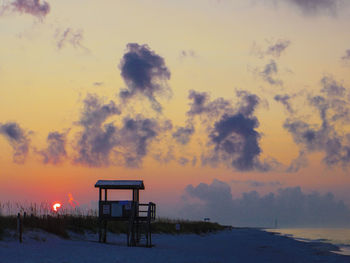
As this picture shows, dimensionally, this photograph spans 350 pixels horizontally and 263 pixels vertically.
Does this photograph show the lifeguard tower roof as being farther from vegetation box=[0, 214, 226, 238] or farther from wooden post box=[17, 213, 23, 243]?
wooden post box=[17, 213, 23, 243]

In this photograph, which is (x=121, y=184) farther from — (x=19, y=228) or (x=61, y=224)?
(x=19, y=228)

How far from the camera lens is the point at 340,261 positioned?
1251 inches

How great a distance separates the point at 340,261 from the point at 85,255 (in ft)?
56.2

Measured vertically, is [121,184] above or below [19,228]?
above

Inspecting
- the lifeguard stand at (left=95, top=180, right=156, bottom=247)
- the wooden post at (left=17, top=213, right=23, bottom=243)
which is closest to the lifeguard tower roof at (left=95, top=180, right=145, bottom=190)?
the lifeguard stand at (left=95, top=180, right=156, bottom=247)

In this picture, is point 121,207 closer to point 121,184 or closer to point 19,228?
point 121,184

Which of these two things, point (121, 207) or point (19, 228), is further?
point (121, 207)

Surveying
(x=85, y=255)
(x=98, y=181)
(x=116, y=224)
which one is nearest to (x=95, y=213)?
(x=116, y=224)

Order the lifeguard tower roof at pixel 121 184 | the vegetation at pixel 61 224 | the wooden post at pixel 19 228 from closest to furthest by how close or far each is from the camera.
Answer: the wooden post at pixel 19 228 → the vegetation at pixel 61 224 → the lifeguard tower roof at pixel 121 184

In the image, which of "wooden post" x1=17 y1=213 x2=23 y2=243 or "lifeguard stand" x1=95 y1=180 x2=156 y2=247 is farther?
"lifeguard stand" x1=95 y1=180 x2=156 y2=247

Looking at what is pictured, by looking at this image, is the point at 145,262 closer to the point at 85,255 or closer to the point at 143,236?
the point at 85,255

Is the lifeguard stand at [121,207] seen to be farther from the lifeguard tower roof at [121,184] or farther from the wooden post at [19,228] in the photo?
the wooden post at [19,228]

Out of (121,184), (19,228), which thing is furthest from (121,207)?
(19,228)

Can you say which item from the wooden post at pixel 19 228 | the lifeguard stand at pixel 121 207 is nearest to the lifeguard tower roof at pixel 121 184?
the lifeguard stand at pixel 121 207
